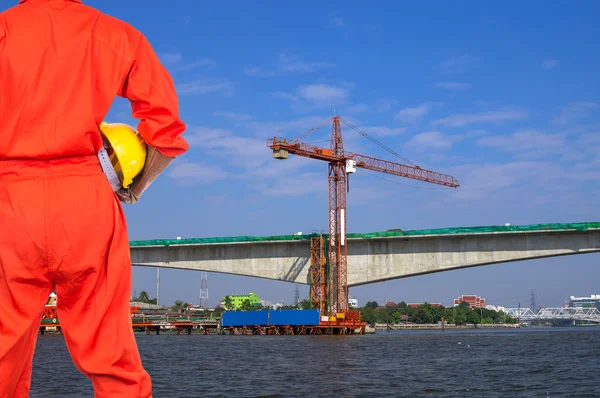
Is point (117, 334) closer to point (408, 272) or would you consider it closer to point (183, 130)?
point (183, 130)

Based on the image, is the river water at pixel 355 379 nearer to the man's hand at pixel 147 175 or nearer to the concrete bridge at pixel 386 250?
the man's hand at pixel 147 175

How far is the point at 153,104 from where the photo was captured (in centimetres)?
404

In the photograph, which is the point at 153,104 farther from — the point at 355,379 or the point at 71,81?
the point at 355,379

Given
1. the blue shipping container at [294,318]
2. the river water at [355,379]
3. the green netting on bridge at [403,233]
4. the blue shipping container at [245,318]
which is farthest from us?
the blue shipping container at [245,318]

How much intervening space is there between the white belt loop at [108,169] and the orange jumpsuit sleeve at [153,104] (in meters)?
0.25

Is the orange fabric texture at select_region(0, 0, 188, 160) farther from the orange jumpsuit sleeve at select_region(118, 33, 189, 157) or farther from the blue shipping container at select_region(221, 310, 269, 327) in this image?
the blue shipping container at select_region(221, 310, 269, 327)

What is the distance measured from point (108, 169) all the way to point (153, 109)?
1.43 feet

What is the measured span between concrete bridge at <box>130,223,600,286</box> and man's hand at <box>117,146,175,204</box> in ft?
182

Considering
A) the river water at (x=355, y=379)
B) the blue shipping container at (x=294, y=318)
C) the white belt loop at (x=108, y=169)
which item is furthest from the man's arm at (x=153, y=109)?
the blue shipping container at (x=294, y=318)

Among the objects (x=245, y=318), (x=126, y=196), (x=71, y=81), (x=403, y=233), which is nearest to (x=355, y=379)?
A: (x=126, y=196)

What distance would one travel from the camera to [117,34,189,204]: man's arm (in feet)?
13.3

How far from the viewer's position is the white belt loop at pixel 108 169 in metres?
4.06

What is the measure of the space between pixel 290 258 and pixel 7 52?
62205 millimetres

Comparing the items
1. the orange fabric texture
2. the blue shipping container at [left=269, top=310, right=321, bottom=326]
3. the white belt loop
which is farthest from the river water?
the blue shipping container at [left=269, top=310, right=321, bottom=326]
